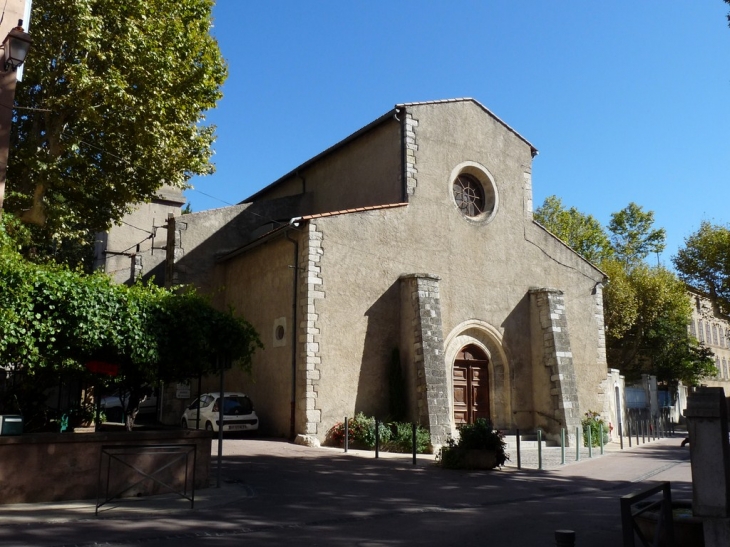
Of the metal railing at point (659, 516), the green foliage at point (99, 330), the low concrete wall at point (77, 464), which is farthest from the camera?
the green foliage at point (99, 330)

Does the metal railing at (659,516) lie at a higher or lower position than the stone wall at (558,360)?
lower

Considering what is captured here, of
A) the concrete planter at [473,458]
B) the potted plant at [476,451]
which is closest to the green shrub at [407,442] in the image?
the potted plant at [476,451]

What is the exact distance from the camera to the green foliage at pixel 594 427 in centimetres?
1894

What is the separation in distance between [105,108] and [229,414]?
8.09 meters

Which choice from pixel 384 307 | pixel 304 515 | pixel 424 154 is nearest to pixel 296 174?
pixel 424 154

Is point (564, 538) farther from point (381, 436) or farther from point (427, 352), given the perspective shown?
point (427, 352)

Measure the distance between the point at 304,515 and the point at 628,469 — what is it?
8.43 meters

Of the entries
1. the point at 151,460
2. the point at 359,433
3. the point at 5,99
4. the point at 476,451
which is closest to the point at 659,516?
the point at 151,460

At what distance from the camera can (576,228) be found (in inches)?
1534

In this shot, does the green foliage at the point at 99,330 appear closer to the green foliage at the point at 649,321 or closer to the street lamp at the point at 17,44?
the street lamp at the point at 17,44

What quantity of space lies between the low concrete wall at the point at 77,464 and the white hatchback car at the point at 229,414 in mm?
6953

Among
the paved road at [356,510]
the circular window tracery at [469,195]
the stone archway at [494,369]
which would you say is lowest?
the paved road at [356,510]

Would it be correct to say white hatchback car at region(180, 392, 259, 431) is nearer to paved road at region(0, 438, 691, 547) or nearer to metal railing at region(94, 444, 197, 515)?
paved road at region(0, 438, 691, 547)

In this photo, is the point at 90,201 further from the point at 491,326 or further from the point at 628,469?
the point at 628,469
